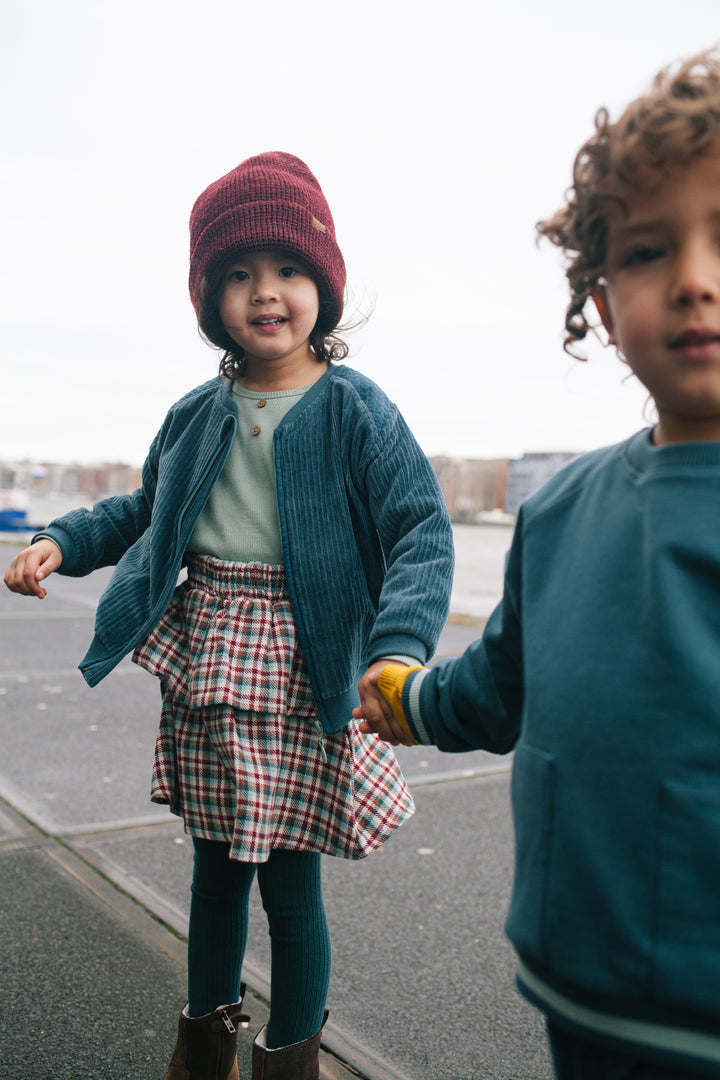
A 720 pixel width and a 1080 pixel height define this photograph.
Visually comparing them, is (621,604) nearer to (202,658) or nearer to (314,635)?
(314,635)

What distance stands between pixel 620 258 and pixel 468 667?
54 centimetres

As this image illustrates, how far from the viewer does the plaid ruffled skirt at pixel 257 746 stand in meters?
1.84

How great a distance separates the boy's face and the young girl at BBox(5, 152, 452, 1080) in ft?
2.29

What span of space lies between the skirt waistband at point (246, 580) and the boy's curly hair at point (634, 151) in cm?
85

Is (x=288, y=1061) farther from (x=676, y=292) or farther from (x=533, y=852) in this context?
(x=676, y=292)

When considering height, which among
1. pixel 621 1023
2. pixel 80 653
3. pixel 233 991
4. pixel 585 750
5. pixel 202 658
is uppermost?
pixel 585 750

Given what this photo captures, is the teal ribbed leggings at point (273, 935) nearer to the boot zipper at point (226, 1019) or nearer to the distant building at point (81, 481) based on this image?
the boot zipper at point (226, 1019)

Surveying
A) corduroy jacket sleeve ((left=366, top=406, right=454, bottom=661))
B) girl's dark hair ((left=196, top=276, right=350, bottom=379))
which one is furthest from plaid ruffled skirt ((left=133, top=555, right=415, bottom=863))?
girl's dark hair ((left=196, top=276, right=350, bottom=379))

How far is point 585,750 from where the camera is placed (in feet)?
3.51

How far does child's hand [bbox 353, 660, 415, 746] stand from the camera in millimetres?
1438


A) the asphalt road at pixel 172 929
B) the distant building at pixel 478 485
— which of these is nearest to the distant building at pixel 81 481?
the distant building at pixel 478 485

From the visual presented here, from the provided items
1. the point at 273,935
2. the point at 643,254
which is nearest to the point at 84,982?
the point at 273,935

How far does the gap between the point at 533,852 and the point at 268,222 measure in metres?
1.28

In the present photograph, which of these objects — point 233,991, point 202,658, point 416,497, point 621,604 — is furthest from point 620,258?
point 233,991
